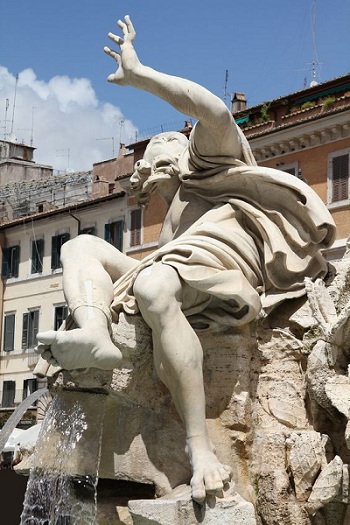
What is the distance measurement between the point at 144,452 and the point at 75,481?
41 cm

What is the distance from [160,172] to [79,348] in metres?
1.59

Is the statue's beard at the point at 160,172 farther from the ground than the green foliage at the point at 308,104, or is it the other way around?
the green foliage at the point at 308,104

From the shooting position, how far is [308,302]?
21.6 feet

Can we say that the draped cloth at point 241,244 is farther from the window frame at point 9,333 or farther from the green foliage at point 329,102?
the window frame at point 9,333

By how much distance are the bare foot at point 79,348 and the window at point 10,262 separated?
42973 mm

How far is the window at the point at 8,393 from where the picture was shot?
150 feet

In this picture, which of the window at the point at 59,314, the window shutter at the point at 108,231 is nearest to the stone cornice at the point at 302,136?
the window shutter at the point at 108,231

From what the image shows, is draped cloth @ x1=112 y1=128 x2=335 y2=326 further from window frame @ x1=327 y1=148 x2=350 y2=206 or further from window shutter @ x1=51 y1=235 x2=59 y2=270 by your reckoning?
window shutter @ x1=51 y1=235 x2=59 y2=270

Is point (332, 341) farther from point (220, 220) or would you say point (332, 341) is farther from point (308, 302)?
point (220, 220)

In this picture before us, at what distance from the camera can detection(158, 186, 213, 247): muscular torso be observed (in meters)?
7.06

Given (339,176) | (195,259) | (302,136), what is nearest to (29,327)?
(302,136)

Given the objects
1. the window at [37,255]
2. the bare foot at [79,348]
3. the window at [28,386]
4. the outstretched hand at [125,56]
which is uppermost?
the window at [37,255]

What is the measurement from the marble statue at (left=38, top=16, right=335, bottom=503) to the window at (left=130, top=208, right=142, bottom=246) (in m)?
35.0

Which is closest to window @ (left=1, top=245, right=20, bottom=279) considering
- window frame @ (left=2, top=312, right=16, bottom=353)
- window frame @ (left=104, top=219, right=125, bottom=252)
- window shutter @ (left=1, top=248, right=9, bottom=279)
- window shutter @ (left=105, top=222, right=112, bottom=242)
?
window shutter @ (left=1, top=248, right=9, bottom=279)
